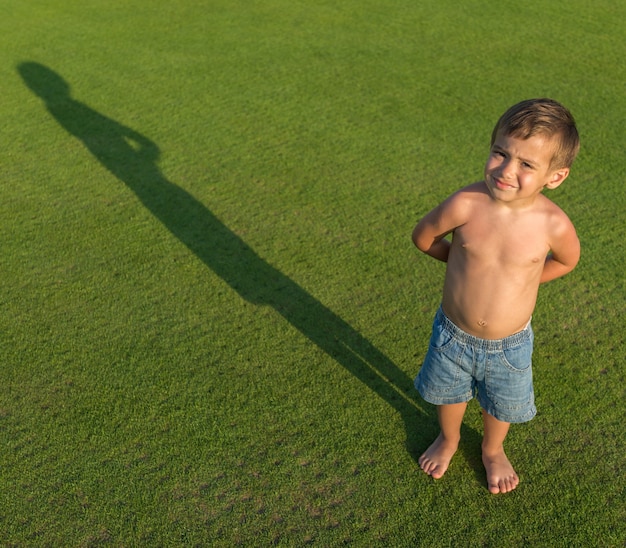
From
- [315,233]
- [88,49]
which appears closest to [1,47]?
[88,49]

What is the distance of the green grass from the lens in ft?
8.82

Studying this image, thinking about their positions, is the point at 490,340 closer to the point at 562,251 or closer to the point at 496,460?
the point at 562,251

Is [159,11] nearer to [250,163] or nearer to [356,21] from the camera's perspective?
[356,21]

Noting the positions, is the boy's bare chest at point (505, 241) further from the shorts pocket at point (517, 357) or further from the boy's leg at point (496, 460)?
the boy's leg at point (496, 460)

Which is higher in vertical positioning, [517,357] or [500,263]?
[500,263]

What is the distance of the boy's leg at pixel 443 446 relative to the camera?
2729 millimetres

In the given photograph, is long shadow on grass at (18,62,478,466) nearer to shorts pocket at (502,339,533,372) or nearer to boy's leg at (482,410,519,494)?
boy's leg at (482,410,519,494)

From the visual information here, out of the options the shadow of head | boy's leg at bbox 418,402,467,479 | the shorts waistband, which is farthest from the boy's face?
the shadow of head

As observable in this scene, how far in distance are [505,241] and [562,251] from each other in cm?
24

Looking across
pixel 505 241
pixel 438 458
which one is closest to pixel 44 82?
pixel 438 458

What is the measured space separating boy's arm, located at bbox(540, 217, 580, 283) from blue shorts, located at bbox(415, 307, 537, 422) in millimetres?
223

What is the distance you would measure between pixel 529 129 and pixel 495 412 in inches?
43.0

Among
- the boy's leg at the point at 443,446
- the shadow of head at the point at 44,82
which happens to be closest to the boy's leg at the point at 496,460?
the boy's leg at the point at 443,446

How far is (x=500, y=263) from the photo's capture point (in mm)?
2295
